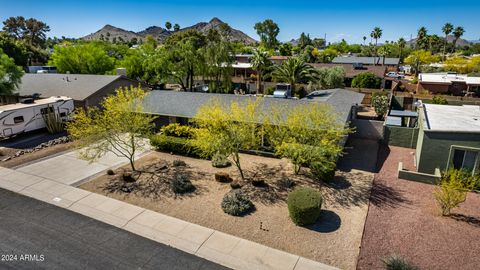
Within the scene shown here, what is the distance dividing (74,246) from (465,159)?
2160 centimetres

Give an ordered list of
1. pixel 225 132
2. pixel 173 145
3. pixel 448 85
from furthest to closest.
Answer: pixel 448 85
pixel 173 145
pixel 225 132

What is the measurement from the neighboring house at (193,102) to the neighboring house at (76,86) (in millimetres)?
7443

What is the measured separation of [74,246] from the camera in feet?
41.5

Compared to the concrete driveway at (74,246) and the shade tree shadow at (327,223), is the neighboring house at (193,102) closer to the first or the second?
the shade tree shadow at (327,223)

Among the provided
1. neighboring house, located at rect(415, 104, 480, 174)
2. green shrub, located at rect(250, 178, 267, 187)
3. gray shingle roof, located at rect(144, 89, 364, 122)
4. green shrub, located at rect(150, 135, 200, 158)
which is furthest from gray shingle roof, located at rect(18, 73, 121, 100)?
neighboring house, located at rect(415, 104, 480, 174)

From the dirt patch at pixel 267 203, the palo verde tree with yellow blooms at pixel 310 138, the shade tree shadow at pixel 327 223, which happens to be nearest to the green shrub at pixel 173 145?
the dirt patch at pixel 267 203

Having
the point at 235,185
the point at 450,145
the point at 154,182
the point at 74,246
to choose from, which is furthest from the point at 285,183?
the point at 74,246

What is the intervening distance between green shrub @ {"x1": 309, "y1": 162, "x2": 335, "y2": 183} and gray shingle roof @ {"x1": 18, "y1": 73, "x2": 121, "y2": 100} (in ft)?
84.4

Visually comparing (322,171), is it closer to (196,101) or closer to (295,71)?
(196,101)

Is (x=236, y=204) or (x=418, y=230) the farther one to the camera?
(x=236, y=204)

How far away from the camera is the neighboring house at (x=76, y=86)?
32.5 m

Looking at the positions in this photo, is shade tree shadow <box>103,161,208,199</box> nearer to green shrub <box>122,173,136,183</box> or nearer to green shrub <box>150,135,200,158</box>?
green shrub <box>122,173,136,183</box>

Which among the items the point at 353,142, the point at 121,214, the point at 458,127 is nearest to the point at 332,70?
the point at 353,142

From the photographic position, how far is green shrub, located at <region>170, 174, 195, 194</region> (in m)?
17.4
